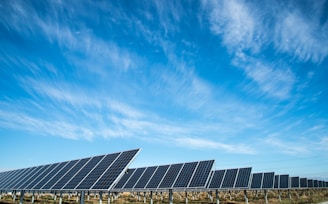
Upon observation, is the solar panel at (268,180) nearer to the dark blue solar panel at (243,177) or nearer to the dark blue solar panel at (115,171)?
the dark blue solar panel at (243,177)

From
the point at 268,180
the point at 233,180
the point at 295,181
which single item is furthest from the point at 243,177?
the point at 295,181

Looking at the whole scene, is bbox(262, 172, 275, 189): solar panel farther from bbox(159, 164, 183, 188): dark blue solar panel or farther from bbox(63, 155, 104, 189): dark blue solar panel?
bbox(63, 155, 104, 189): dark blue solar panel

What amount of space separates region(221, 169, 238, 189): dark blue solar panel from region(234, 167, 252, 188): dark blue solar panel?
702 mm

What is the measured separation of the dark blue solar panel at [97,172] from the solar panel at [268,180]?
34318 millimetres

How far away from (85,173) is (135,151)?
5.38 metres

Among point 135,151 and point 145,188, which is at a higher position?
point 135,151

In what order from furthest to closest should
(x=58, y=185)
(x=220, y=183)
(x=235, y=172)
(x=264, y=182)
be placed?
(x=264, y=182), (x=235, y=172), (x=220, y=183), (x=58, y=185)

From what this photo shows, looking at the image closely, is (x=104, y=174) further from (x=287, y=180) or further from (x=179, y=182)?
(x=287, y=180)

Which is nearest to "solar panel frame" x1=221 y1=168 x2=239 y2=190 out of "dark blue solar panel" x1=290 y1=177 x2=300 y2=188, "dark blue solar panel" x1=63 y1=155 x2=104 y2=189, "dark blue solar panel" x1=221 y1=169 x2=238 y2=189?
"dark blue solar panel" x1=221 y1=169 x2=238 y2=189

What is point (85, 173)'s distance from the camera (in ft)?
65.2

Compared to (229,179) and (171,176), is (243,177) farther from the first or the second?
(171,176)

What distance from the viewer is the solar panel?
42844 mm

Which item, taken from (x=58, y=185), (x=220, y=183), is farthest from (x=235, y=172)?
(x=58, y=185)

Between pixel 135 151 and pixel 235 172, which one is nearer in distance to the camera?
pixel 135 151
